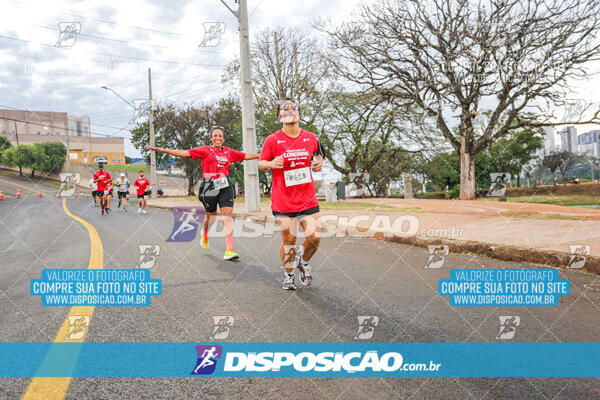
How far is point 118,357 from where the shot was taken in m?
2.70

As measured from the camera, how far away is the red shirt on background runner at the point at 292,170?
4508 millimetres

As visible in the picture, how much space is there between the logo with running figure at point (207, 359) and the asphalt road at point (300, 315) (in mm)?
138

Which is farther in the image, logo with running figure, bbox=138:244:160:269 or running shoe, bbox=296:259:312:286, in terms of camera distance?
Result: logo with running figure, bbox=138:244:160:269

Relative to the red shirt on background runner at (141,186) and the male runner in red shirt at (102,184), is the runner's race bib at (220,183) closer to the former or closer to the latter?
the red shirt on background runner at (141,186)

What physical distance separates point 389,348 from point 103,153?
9919 centimetres

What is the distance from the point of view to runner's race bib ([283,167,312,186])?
177 inches

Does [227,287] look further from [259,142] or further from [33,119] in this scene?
[33,119]

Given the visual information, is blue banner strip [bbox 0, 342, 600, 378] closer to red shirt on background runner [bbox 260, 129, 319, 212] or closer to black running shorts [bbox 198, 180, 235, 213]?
red shirt on background runner [bbox 260, 129, 319, 212]

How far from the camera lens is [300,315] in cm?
357

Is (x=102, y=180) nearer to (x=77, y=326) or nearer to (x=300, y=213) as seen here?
(x=300, y=213)

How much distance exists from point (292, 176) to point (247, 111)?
1066 cm

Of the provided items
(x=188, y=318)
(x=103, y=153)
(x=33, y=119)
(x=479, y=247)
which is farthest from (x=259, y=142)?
(x=33, y=119)

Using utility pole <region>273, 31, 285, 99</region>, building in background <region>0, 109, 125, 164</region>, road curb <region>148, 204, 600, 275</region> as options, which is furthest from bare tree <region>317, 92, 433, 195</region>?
building in background <region>0, 109, 125, 164</region>

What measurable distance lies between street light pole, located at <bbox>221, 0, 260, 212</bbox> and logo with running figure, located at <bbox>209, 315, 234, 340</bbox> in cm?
1134
